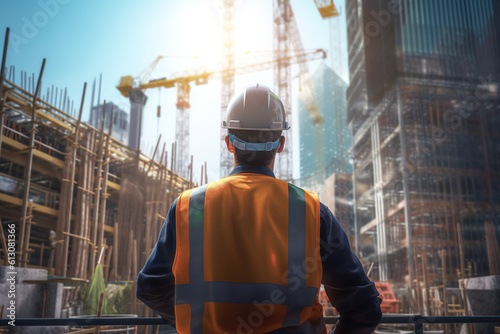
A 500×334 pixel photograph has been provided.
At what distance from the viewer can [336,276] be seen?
125 cm

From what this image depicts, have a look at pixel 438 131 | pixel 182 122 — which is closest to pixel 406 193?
pixel 438 131

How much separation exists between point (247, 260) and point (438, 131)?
31911 mm

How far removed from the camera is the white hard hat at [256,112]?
1353 millimetres

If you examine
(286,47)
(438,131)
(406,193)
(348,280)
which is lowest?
(348,280)

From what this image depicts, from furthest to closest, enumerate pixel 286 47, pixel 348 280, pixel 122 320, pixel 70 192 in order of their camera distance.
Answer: pixel 286 47 → pixel 70 192 → pixel 122 320 → pixel 348 280

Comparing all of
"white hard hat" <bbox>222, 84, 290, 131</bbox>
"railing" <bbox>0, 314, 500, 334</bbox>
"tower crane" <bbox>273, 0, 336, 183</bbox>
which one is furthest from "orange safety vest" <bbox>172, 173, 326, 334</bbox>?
"tower crane" <bbox>273, 0, 336, 183</bbox>

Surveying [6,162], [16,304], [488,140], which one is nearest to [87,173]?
[6,162]

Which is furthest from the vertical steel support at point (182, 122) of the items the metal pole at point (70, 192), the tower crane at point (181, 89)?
the metal pole at point (70, 192)

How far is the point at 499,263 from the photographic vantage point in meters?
22.5

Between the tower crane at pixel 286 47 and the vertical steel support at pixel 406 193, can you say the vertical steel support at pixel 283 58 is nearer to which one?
the tower crane at pixel 286 47

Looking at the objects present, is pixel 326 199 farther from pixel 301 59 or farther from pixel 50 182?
pixel 50 182

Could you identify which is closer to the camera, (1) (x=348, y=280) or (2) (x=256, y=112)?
(1) (x=348, y=280)

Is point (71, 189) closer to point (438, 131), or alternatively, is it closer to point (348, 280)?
point (348, 280)

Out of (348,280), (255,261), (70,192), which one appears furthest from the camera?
(70,192)
